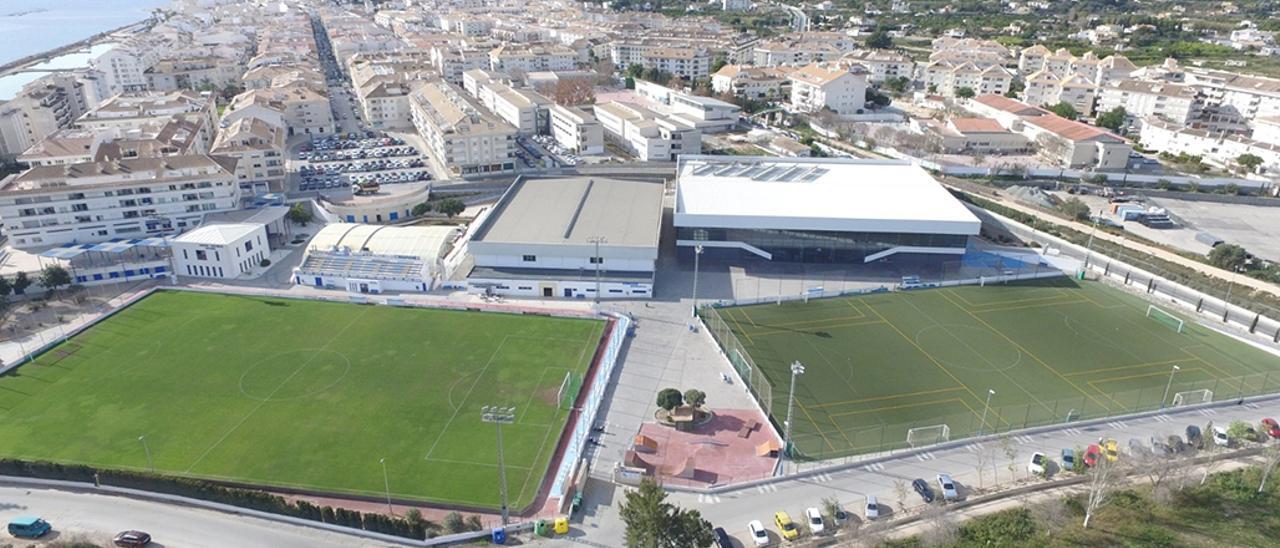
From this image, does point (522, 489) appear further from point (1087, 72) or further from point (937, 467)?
point (1087, 72)

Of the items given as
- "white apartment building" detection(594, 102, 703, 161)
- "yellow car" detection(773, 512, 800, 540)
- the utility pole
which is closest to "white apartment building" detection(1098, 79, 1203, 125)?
"white apartment building" detection(594, 102, 703, 161)

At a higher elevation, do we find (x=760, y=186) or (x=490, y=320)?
(x=760, y=186)

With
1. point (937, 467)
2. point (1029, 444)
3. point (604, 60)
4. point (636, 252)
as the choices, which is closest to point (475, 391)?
point (636, 252)

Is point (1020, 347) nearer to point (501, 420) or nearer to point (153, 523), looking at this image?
point (501, 420)

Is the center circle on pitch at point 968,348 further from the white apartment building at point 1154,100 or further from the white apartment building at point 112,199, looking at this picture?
the white apartment building at point 1154,100

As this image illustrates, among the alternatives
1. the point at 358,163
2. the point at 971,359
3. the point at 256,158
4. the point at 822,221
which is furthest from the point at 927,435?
the point at 358,163

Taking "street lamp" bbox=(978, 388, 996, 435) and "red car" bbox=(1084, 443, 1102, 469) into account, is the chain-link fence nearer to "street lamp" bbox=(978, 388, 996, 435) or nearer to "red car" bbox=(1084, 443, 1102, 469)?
"street lamp" bbox=(978, 388, 996, 435)
